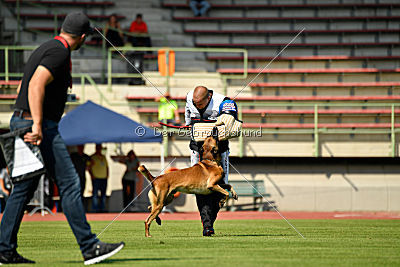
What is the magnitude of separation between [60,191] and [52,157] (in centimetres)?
27

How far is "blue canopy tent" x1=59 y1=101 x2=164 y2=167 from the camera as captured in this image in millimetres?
15914

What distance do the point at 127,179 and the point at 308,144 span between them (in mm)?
4794

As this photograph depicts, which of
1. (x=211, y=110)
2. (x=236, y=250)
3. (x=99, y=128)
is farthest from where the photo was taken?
(x=99, y=128)

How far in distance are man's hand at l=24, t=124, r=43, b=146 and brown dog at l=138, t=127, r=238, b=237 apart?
2719 millimetres

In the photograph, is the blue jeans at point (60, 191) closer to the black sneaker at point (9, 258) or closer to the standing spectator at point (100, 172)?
the black sneaker at point (9, 258)

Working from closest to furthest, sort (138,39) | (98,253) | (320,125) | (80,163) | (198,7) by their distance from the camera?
(98,253) < (80,163) < (320,125) < (138,39) < (198,7)

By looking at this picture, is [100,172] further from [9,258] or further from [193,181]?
[9,258]

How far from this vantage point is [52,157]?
5441 millimetres

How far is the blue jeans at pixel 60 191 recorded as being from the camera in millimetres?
5426

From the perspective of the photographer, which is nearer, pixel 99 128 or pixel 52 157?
pixel 52 157

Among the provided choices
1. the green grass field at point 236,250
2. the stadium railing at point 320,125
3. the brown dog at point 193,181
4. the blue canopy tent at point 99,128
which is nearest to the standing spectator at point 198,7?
the stadium railing at point 320,125

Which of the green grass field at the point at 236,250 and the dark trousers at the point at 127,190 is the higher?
the green grass field at the point at 236,250

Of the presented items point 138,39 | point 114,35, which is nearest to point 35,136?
point 114,35

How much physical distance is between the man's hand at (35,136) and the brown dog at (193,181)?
8.92 ft
